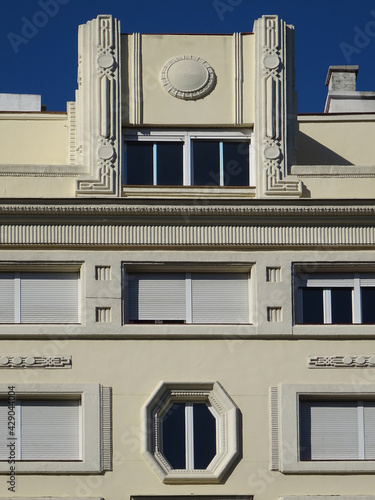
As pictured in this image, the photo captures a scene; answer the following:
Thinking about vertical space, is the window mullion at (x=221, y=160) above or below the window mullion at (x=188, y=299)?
above

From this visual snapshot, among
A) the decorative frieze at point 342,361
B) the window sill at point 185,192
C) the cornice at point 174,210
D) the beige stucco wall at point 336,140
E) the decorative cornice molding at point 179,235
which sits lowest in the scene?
the decorative frieze at point 342,361

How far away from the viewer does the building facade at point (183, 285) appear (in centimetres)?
3114

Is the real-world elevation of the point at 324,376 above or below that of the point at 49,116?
below

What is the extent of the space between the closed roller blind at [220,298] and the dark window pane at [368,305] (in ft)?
8.42

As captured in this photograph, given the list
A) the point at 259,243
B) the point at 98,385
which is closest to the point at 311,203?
the point at 259,243

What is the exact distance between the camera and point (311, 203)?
32375 millimetres

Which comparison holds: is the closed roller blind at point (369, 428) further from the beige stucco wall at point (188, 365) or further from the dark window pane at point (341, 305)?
the dark window pane at point (341, 305)

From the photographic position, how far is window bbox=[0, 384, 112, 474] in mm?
30984

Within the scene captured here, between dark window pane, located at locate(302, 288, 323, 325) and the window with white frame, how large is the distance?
2.88 meters

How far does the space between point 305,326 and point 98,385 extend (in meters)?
4.65

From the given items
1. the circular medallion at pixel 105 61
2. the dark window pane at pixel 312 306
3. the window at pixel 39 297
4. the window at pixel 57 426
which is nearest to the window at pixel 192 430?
the window at pixel 57 426

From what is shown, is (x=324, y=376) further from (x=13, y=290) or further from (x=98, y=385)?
(x=13, y=290)

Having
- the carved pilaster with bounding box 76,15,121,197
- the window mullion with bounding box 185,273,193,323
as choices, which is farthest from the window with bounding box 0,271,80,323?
the window mullion with bounding box 185,273,193,323

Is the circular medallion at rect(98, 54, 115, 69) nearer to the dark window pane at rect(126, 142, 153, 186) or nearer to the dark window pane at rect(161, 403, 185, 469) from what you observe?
the dark window pane at rect(126, 142, 153, 186)
